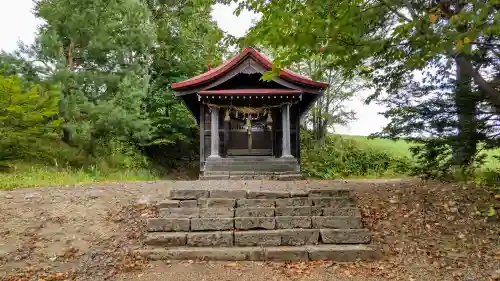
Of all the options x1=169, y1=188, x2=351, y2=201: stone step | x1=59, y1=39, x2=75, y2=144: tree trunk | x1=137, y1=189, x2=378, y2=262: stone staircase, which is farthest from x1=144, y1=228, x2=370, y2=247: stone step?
x1=59, y1=39, x2=75, y2=144: tree trunk

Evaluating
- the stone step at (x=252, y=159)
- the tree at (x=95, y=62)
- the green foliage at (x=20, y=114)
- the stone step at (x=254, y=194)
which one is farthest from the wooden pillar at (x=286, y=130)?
the green foliage at (x=20, y=114)

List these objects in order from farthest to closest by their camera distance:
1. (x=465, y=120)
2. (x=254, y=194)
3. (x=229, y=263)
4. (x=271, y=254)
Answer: (x=254, y=194) < (x=465, y=120) < (x=271, y=254) < (x=229, y=263)

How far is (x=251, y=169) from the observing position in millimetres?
12312

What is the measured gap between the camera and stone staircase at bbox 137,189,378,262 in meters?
5.20

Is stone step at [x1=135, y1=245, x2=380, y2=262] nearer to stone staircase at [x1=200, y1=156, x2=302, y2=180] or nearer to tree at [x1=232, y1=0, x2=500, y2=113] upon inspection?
tree at [x1=232, y1=0, x2=500, y2=113]

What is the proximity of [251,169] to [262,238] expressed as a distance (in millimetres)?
6799

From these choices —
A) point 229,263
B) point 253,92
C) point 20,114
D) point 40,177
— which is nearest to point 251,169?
point 253,92

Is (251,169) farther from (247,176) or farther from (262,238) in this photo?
(262,238)

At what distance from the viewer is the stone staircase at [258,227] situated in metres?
5.20

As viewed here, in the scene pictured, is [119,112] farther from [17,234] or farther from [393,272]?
[393,272]

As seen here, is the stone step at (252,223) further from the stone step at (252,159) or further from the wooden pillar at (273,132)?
the wooden pillar at (273,132)

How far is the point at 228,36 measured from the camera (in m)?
4.70

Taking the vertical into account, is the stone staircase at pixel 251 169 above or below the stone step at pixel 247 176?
above

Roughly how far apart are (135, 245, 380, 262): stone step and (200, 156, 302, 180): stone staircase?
21.3 feet
